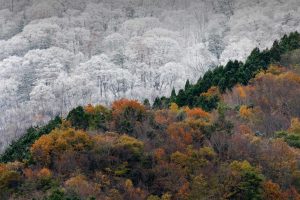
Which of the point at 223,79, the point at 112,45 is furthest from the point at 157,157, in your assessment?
the point at 112,45

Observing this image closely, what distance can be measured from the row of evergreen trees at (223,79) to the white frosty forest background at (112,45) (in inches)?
1429

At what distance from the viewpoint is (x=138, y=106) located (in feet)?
156

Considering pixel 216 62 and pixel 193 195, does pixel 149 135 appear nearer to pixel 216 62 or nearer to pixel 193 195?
pixel 193 195

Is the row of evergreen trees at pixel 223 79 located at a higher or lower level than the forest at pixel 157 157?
higher

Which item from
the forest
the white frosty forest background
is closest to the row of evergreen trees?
the forest

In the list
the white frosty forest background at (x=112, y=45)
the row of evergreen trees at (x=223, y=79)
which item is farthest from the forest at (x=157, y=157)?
the white frosty forest background at (x=112, y=45)

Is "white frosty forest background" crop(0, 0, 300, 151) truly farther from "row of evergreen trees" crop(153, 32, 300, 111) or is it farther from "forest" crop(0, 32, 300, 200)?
"forest" crop(0, 32, 300, 200)

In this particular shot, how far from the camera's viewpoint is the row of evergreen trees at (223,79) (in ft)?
187

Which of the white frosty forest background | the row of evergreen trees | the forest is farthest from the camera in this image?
the white frosty forest background

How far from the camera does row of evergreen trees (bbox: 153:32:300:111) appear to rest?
5694 cm

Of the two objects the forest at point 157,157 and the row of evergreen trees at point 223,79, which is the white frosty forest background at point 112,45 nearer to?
the row of evergreen trees at point 223,79

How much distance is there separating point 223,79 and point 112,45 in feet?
270

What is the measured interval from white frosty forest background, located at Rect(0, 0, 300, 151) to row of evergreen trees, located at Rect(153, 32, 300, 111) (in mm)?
36292

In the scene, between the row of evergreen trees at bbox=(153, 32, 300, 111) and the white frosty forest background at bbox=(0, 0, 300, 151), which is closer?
A: the row of evergreen trees at bbox=(153, 32, 300, 111)
